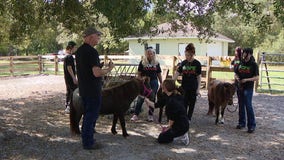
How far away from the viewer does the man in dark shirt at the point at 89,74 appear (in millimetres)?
4809

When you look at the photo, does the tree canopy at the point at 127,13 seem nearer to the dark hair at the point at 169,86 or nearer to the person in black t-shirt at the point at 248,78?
the person in black t-shirt at the point at 248,78

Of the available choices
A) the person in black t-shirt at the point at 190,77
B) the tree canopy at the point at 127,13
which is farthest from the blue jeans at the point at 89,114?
the person in black t-shirt at the point at 190,77

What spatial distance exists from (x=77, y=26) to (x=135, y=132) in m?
3.57

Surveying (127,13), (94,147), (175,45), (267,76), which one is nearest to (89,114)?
(94,147)

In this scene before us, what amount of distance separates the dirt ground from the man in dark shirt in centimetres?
59

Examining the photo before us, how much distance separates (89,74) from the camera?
4.89 meters

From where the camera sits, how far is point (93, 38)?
4.92 m

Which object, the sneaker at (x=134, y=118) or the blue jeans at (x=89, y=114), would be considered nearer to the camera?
the blue jeans at (x=89, y=114)

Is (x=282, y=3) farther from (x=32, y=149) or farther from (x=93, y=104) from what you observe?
(x=32, y=149)

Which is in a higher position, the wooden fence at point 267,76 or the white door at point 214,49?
the white door at point 214,49

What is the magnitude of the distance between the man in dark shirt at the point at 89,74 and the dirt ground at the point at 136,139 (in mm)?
594

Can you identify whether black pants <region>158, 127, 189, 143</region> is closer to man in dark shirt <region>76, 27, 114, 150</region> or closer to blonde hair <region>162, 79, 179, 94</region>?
blonde hair <region>162, 79, 179, 94</region>

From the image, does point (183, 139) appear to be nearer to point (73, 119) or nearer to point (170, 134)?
point (170, 134)

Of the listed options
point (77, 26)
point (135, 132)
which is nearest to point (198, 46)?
point (77, 26)
